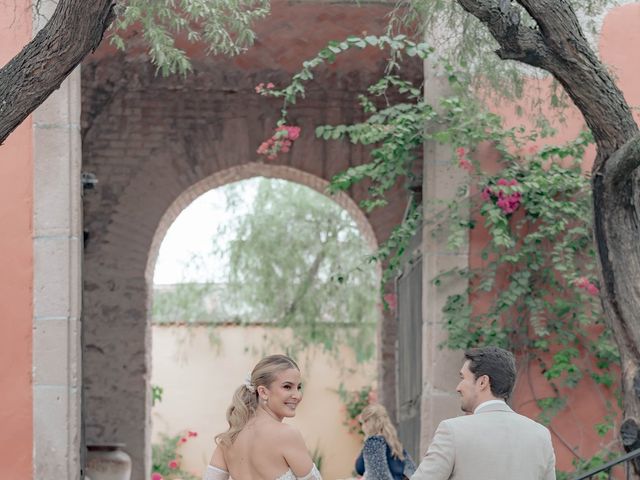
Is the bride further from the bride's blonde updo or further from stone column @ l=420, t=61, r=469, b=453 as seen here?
stone column @ l=420, t=61, r=469, b=453

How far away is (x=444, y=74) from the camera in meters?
8.59

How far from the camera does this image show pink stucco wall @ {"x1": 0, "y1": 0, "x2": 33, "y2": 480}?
781cm

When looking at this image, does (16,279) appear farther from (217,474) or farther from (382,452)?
(217,474)

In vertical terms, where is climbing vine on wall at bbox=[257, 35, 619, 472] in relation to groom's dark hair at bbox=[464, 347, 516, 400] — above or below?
above

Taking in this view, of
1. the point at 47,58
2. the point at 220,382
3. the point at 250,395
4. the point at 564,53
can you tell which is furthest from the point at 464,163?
the point at 220,382

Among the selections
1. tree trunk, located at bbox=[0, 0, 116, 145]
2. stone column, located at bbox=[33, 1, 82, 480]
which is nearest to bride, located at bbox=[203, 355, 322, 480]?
tree trunk, located at bbox=[0, 0, 116, 145]

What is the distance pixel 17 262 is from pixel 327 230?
11414mm

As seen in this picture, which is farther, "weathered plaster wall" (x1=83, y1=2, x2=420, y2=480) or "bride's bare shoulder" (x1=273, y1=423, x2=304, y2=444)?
"weathered plaster wall" (x1=83, y1=2, x2=420, y2=480)

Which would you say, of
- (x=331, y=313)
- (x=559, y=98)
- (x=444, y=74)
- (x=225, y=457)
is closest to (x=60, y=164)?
(x=444, y=74)

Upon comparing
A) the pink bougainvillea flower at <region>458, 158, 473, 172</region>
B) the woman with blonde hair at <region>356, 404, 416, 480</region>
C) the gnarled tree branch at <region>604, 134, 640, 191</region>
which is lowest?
the woman with blonde hair at <region>356, 404, 416, 480</region>

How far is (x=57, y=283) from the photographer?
793cm

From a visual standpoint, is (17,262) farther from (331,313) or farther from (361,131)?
(331,313)

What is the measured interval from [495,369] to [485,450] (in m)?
0.28

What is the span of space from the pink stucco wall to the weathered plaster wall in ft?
11.7
